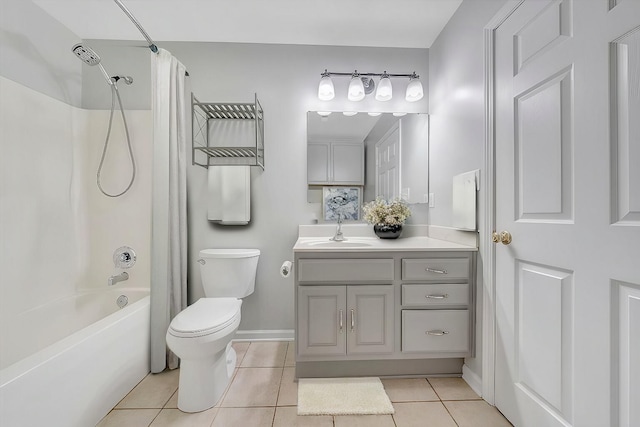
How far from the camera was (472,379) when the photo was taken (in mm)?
1557

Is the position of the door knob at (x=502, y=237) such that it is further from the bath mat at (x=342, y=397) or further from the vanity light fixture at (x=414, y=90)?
the vanity light fixture at (x=414, y=90)

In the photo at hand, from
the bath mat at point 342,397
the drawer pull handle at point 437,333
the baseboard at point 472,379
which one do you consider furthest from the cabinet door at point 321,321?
the baseboard at point 472,379

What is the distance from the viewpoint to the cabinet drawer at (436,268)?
1554 millimetres

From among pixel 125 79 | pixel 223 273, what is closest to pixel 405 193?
pixel 223 273

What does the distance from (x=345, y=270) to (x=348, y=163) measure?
921mm

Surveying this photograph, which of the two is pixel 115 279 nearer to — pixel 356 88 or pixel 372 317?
pixel 372 317

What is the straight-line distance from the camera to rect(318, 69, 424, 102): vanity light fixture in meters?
2.04

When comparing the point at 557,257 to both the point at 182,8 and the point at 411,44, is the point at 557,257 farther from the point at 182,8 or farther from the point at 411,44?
the point at 182,8

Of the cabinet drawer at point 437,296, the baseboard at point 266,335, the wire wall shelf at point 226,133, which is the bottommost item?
the baseboard at point 266,335

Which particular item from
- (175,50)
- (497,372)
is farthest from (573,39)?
(175,50)

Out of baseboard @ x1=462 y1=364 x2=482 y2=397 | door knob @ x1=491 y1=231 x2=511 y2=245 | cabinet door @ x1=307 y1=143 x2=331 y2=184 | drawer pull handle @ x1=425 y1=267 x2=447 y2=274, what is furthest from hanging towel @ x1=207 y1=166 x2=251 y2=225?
baseboard @ x1=462 y1=364 x2=482 y2=397

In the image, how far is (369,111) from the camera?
216 centimetres

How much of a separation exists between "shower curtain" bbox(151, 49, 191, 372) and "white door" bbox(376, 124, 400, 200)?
1.46 metres

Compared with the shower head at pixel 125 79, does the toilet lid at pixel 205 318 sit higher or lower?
lower
